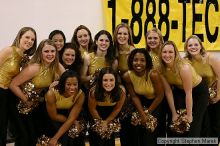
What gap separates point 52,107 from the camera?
3229mm

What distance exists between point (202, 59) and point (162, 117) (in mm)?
751

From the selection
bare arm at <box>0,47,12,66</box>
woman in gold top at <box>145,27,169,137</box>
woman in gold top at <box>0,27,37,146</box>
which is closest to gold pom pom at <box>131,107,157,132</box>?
woman in gold top at <box>145,27,169,137</box>

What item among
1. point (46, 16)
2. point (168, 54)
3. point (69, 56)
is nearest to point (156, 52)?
point (168, 54)

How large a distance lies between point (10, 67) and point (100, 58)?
3.05 feet

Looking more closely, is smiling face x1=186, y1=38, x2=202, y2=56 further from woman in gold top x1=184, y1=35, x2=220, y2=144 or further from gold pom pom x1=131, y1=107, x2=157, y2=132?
gold pom pom x1=131, y1=107, x2=157, y2=132

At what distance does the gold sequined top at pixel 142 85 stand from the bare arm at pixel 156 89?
37mm

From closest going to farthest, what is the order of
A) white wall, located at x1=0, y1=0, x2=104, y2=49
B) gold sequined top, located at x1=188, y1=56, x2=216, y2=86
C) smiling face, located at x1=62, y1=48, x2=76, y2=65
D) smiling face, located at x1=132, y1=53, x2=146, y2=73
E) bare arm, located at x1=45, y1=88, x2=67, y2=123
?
bare arm, located at x1=45, y1=88, x2=67, y2=123, smiling face, located at x1=132, y1=53, x2=146, y2=73, smiling face, located at x1=62, y1=48, x2=76, y2=65, gold sequined top, located at x1=188, y1=56, x2=216, y2=86, white wall, located at x1=0, y1=0, x2=104, y2=49

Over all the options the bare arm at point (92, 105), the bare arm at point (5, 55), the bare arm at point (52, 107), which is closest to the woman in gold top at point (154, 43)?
the bare arm at point (92, 105)

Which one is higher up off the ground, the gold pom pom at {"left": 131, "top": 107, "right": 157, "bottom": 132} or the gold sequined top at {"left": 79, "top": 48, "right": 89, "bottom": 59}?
the gold sequined top at {"left": 79, "top": 48, "right": 89, "bottom": 59}

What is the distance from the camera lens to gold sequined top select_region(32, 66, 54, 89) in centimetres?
331

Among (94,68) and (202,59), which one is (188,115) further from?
(94,68)

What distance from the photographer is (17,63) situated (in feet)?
11.0

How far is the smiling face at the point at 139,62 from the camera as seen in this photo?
3.43 meters

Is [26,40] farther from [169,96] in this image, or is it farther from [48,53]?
[169,96]
